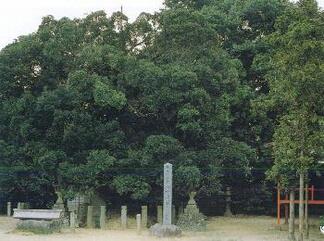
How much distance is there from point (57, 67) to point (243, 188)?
13.2m

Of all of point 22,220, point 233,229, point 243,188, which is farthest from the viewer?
point 243,188

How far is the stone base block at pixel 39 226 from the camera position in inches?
992

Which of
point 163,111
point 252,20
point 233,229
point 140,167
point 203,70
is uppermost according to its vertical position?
A: point 252,20

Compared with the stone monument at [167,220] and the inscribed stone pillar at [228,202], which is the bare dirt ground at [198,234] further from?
the inscribed stone pillar at [228,202]

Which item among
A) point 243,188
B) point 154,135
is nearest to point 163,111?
point 154,135

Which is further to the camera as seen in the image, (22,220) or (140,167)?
(140,167)

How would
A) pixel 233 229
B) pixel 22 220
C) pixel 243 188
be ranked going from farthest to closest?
1. pixel 243 188
2. pixel 233 229
3. pixel 22 220

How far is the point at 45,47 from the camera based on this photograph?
28.6 m

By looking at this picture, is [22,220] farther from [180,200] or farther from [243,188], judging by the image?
[243,188]

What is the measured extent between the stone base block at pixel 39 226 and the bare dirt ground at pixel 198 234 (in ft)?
1.45

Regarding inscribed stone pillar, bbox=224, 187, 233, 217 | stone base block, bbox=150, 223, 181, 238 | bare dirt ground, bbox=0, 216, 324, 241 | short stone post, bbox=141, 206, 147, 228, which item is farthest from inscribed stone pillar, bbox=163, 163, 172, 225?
inscribed stone pillar, bbox=224, 187, 233, 217

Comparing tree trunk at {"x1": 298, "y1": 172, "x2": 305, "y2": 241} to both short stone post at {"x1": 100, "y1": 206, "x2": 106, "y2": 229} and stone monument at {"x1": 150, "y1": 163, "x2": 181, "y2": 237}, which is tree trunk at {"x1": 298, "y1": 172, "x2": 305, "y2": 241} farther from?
short stone post at {"x1": 100, "y1": 206, "x2": 106, "y2": 229}

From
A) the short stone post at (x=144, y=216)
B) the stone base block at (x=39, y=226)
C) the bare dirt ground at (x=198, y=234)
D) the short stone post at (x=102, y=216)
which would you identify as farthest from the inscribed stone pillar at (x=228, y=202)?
the stone base block at (x=39, y=226)

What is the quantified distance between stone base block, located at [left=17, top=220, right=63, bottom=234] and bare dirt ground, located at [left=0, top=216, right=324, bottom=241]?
17.4 inches
